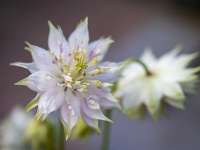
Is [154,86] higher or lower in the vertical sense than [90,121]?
higher

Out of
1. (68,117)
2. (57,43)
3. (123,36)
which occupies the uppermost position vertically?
(123,36)

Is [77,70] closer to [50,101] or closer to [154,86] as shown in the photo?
[50,101]

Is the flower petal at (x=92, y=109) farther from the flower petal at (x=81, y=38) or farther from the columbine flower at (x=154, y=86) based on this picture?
the columbine flower at (x=154, y=86)

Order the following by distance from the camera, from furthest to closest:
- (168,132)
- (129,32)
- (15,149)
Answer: (129,32)
(168,132)
(15,149)

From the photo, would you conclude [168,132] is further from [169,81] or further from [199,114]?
[169,81]

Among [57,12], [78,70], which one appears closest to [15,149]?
[78,70]

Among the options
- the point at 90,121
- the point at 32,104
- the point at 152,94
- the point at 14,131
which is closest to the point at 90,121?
the point at 90,121

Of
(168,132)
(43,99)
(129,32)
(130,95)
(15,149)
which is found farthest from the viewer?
(129,32)

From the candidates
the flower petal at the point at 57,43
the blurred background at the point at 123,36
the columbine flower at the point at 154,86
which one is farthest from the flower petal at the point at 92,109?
the blurred background at the point at 123,36
